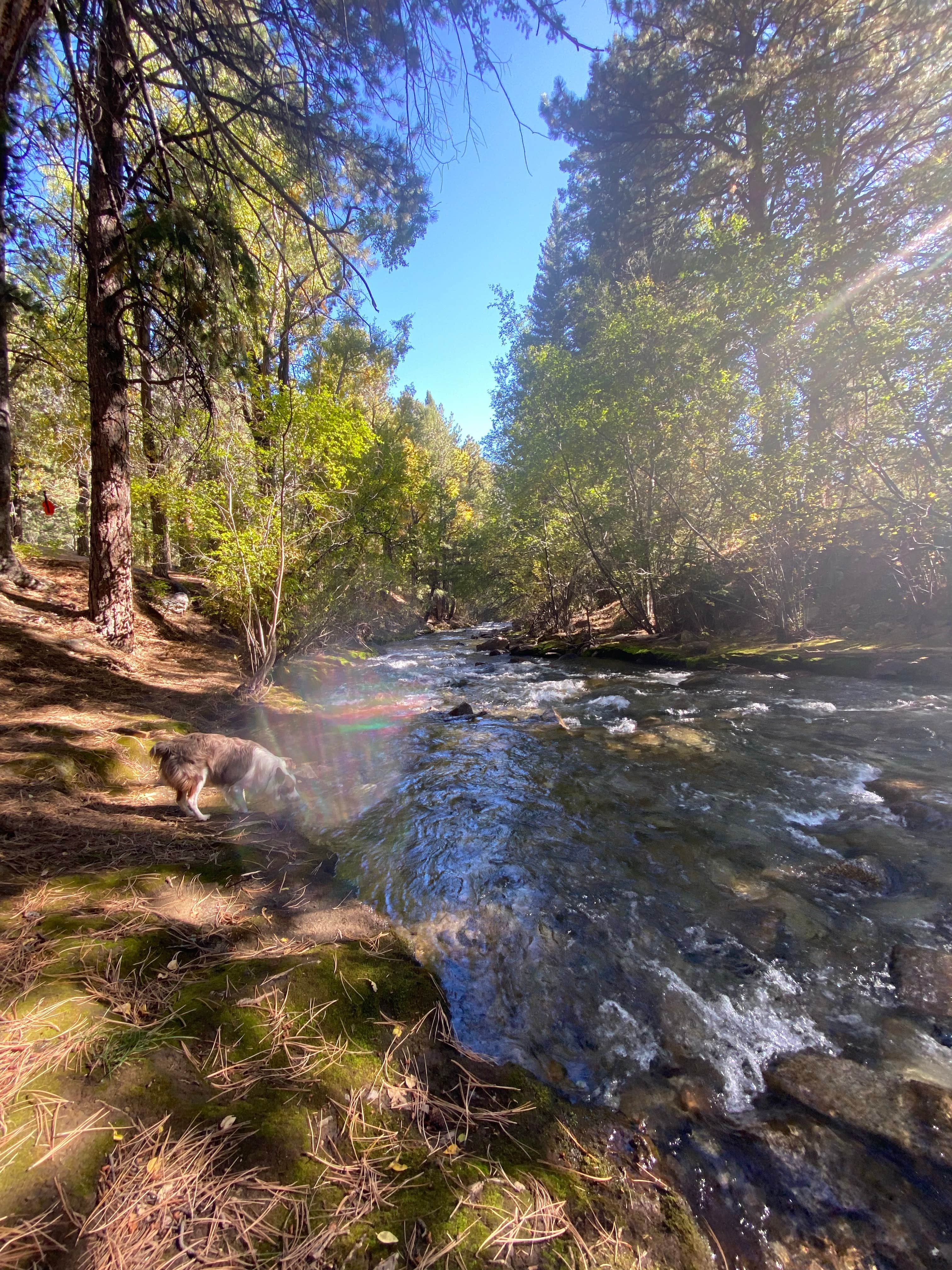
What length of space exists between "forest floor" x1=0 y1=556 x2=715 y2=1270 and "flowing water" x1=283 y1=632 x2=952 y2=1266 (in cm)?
28

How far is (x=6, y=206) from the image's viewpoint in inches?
174

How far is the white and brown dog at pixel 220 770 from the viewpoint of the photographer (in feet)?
11.9

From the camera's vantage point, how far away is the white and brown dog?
3.64 meters

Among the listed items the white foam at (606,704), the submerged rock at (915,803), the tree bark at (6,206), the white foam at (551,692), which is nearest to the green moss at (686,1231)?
the submerged rock at (915,803)

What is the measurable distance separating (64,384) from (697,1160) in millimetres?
17716

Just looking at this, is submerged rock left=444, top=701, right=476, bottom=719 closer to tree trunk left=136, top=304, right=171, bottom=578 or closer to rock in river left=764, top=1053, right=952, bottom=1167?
tree trunk left=136, top=304, right=171, bottom=578

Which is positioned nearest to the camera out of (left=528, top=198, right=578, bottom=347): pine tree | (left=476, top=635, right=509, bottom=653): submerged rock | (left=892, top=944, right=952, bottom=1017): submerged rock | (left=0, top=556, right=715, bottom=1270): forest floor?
(left=0, top=556, right=715, bottom=1270): forest floor

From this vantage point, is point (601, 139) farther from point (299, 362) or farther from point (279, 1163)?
point (279, 1163)

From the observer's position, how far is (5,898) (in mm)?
2141

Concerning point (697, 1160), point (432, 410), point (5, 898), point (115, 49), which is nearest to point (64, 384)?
point (115, 49)

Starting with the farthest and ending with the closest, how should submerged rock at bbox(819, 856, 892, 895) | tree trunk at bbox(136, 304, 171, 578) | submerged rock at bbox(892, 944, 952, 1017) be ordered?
tree trunk at bbox(136, 304, 171, 578), submerged rock at bbox(819, 856, 892, 895), submerged rock at bbox(892, 944, 952, 1017)

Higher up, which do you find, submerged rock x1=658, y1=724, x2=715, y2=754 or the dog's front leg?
the dog's front leg

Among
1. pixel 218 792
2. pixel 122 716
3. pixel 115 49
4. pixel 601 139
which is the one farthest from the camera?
pixel 601 139

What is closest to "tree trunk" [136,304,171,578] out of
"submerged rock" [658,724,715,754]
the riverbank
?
"submerged rock" [658,724,715,754]
